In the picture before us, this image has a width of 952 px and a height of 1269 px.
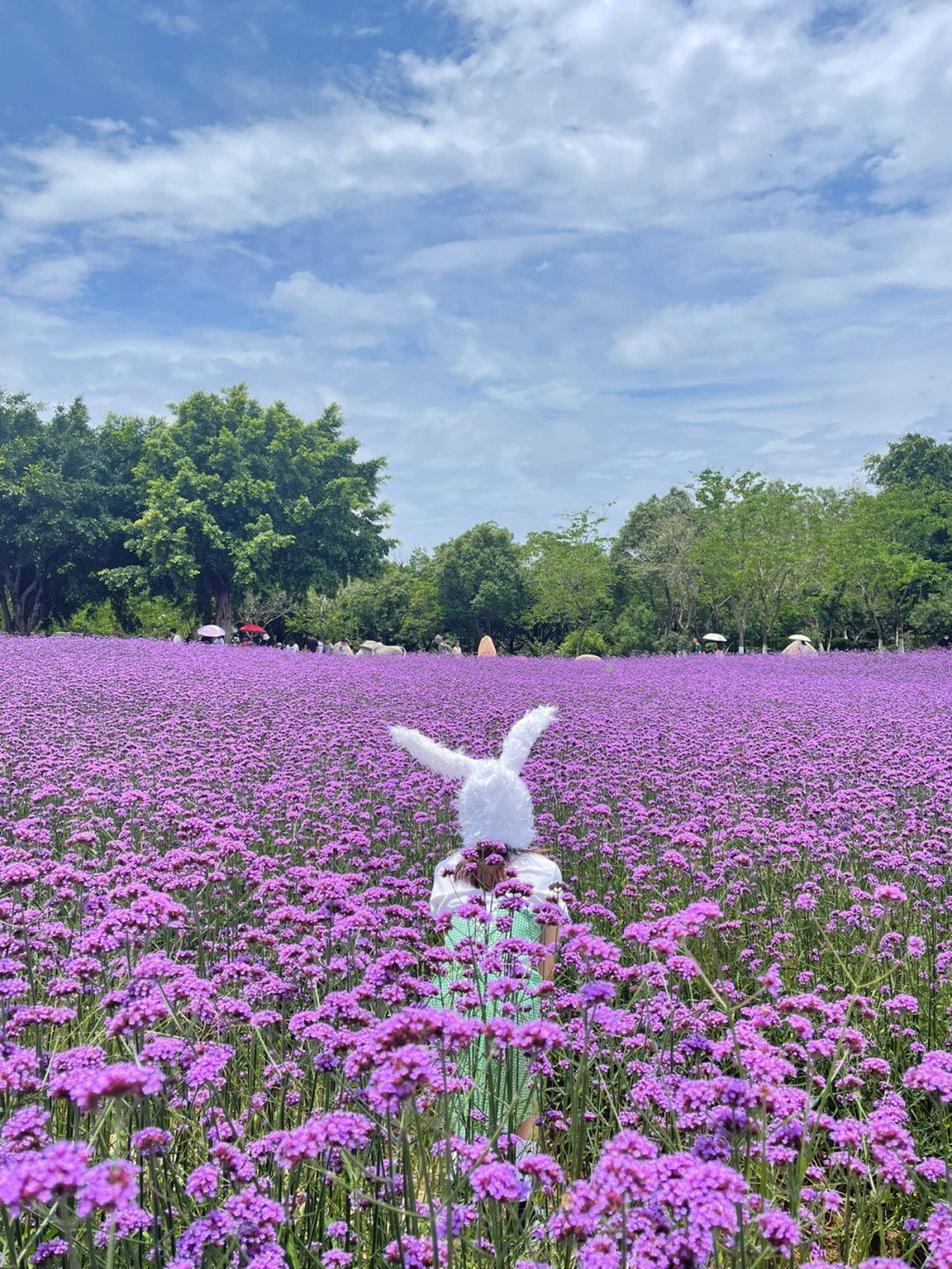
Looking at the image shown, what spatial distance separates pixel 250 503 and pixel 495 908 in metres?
35.7

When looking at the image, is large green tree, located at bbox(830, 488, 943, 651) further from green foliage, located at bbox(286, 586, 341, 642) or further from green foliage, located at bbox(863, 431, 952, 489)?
green foliage, located at bbox(286, 586, 341, 642)

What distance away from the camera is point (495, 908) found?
3.09 meters

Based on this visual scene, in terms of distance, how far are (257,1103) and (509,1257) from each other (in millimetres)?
777

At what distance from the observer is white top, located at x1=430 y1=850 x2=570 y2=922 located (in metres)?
3.24

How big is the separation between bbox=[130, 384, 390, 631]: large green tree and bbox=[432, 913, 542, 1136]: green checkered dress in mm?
32928

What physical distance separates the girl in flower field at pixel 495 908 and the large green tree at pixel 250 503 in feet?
106

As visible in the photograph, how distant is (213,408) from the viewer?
38594 millimetres

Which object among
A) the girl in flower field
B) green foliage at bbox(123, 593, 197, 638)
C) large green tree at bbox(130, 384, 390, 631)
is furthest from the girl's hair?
green foliage at bbox(123, 593, 197, 638)

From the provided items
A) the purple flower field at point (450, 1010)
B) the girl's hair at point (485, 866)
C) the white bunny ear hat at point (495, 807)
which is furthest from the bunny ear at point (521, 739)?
the purple flower field at point (450, 1010)

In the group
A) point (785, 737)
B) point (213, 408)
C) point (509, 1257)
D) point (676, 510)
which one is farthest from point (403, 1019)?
point (676, 510)

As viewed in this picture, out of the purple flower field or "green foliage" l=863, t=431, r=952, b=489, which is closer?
the purple flower field

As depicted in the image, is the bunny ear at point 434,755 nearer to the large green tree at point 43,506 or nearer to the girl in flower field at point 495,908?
the girl in flower field at point 495,908

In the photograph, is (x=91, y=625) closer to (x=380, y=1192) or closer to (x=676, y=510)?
(x=676, y=510)

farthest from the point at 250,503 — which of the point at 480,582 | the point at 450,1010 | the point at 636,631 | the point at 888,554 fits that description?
the point at 450,1010
